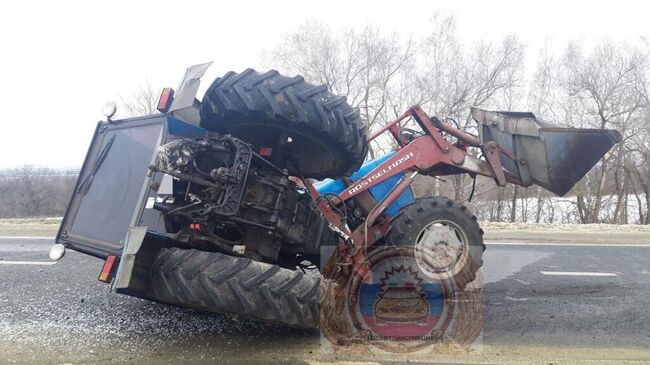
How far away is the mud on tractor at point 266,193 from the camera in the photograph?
132 inches

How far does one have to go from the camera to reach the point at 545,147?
15.5 ft

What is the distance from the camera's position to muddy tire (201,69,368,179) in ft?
11.6

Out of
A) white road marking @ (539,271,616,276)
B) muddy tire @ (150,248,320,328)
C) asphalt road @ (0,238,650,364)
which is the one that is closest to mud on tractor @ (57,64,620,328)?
muddy tire @ (150,248,320,328)

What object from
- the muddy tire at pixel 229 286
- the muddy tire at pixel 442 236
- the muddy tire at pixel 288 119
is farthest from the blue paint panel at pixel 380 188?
the muddy tire at pixel 229 286

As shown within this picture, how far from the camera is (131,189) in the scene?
12.2 feet

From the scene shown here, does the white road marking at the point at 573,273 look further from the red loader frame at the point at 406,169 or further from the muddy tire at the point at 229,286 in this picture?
the muddy tire at the point at 229,286

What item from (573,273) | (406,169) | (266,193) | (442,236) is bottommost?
(573,273)

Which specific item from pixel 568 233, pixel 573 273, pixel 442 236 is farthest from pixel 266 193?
pixel 568 233

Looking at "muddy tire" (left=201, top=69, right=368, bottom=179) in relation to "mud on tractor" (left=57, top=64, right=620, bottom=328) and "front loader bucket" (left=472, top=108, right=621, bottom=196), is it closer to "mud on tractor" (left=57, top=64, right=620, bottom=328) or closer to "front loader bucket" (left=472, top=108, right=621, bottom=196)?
"mud on tractor" (left=57, top=64, right=620, bottom=328)

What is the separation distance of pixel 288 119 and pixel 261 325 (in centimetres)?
181

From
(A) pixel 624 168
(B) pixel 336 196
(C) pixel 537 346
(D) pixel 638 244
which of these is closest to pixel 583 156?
(C) pixel 537 346

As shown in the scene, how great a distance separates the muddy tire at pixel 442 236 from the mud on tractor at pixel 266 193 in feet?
0.04

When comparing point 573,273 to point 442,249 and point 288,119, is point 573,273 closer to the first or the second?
point 442,249

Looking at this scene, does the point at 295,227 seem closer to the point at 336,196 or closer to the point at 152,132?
the point at 336,196
